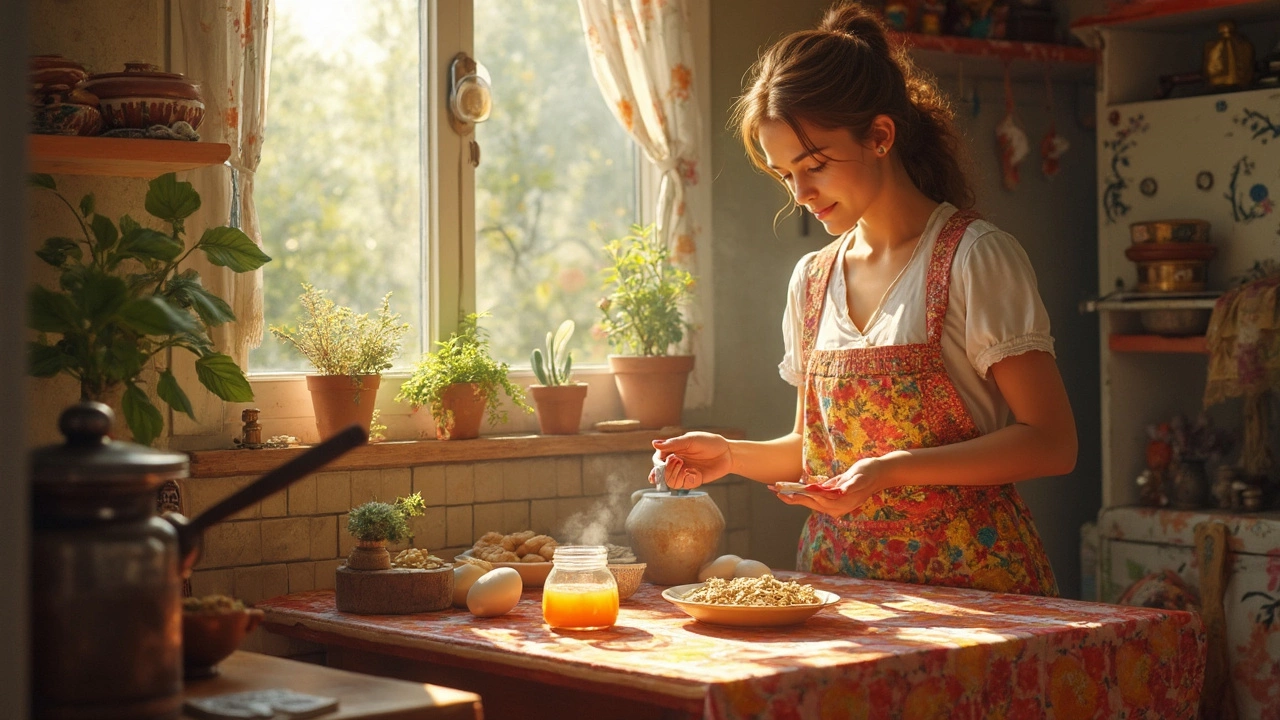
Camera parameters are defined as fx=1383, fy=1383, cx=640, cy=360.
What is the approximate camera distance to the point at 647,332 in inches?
130

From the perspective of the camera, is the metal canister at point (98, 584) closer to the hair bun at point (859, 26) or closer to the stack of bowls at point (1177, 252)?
the hair bun at point (859, 26)

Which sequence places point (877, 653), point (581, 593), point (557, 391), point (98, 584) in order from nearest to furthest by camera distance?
point (98, 584), point (877, 653), point (581, 593), point (557, 391)

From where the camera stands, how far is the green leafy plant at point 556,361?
125 inches

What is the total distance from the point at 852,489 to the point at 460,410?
3.35 ft

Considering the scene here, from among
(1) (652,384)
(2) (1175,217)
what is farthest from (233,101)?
(2) (1175,217)

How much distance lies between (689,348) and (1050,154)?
4.55 ft

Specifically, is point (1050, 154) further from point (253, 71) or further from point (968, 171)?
point (253, 71)

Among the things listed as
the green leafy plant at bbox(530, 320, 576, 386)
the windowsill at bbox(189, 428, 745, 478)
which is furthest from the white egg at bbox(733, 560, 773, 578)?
the green leafy plant at bbox(530, 320, 576, 386)

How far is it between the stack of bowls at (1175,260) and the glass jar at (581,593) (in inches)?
85.5

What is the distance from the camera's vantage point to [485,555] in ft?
8.55

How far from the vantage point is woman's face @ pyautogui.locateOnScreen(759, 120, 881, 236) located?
8.23 ft

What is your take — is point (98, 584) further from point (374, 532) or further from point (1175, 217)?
point (1175, 217)

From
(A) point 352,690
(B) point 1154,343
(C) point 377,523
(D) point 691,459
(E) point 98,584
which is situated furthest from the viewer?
(B) point 1154,343

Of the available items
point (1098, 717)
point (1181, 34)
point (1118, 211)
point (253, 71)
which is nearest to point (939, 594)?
point (1098, 717)
